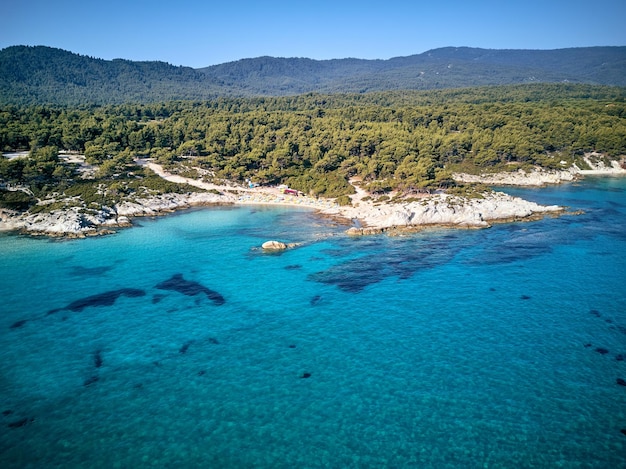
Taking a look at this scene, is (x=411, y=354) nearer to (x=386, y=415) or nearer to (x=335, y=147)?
(x=386, y=415)

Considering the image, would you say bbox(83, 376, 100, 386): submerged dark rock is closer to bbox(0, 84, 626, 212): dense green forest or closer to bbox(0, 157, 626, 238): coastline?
bbox(0, 157, 626, 238): coastline

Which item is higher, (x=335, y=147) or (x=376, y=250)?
(x=335, y=147)

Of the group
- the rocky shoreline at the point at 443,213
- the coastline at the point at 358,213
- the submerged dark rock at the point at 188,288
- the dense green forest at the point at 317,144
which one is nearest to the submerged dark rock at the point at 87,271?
the submerged dark rock at the point at 188,288

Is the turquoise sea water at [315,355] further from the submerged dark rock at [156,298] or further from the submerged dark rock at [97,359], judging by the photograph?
the submerged dark rock at [156,298]

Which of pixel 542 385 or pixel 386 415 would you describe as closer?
pixel 386 415

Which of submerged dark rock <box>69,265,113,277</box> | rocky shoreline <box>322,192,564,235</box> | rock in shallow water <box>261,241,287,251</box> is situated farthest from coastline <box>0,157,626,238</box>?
submerged dark rock <box>69,265,113,277</box>

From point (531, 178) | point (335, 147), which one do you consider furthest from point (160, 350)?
point (531, 178)
